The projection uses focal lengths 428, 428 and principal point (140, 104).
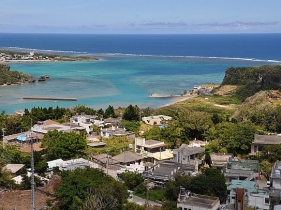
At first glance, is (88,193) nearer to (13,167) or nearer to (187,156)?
(13,167)

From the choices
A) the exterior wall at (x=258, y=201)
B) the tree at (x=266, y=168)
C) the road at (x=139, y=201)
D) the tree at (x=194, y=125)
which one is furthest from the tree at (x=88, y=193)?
the tree at (x=194, y=125)

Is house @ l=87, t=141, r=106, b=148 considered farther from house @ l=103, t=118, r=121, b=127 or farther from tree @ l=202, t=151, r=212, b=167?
tree @ l=202, t=151, r=212, b=167

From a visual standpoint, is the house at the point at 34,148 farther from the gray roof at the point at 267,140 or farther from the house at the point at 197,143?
the gray roof at the point at 267,140

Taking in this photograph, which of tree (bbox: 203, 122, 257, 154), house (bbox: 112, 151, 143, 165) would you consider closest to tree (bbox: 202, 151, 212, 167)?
tree (bbox: 203, 122, 257, 154)

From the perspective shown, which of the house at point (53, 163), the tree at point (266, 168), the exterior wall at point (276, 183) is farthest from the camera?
the house at point (53, 163)

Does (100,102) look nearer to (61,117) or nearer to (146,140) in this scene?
(61,117)

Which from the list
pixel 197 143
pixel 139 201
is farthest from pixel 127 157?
pixel 139 201
